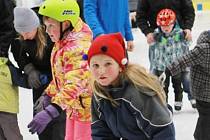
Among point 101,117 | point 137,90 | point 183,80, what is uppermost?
point 137,90

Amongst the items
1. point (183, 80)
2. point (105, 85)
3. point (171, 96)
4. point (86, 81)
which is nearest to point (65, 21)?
point (86, 81)

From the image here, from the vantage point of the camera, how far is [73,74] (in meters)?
2.37

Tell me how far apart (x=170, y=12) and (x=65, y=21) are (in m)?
1.68

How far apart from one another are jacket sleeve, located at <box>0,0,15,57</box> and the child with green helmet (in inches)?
21.7

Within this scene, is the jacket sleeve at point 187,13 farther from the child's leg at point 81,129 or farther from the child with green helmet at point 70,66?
the child's leg at point 81,129

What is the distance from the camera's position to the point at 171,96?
4727 millimetres

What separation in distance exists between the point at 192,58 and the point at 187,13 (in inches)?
59.9

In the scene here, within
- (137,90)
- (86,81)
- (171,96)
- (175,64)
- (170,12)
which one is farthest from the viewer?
(171,96)

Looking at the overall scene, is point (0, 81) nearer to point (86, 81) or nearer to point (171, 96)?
point (86, 81)

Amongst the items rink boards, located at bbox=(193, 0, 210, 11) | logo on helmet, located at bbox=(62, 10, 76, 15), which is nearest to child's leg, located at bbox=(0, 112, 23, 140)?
logo on helmet, located at bbox=(62, 10, 76, 15)

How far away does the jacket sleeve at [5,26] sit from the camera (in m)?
3.01

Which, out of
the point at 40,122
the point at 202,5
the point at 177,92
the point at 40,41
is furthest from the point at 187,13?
the point at 202,5

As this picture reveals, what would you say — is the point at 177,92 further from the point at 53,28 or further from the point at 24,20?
the point at 53,28

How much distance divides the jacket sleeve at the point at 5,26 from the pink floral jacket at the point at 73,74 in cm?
58
